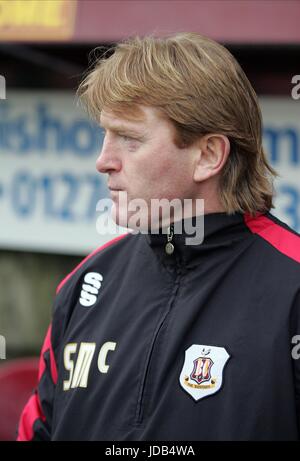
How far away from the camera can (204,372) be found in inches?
57.6

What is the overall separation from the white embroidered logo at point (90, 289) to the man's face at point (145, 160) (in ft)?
0.64

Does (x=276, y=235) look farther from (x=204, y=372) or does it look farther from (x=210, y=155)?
(x=204, y=372)

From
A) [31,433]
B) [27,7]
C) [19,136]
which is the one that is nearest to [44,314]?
[19,136]

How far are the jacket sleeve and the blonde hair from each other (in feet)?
1.89

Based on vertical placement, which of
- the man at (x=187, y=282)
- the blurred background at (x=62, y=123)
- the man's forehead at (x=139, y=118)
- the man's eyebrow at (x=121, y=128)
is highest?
the blurred background at (x=62, y=123)

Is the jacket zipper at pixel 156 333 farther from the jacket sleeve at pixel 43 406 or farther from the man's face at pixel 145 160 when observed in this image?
the jacket sleeve at pixel 43 406

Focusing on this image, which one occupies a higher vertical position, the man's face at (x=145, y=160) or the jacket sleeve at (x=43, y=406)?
the man's face at (x=145, y=160)

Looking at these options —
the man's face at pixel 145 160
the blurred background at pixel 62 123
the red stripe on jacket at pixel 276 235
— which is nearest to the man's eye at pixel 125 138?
the man's face at pixel 145 160

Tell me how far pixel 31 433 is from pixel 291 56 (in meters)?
2.16

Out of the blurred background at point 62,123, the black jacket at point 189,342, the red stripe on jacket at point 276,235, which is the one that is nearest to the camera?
the black jacket at point 189,342

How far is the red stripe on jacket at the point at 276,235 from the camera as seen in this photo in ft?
4.99

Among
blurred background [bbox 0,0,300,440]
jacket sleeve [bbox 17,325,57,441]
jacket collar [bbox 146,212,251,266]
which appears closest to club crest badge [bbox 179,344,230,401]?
jacket collar [bbox 146,212,251,266]

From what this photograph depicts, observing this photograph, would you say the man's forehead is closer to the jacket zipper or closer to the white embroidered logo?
the jacket zipper

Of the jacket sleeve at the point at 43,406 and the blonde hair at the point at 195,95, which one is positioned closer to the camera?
the blonde hair at the point at 195,95
